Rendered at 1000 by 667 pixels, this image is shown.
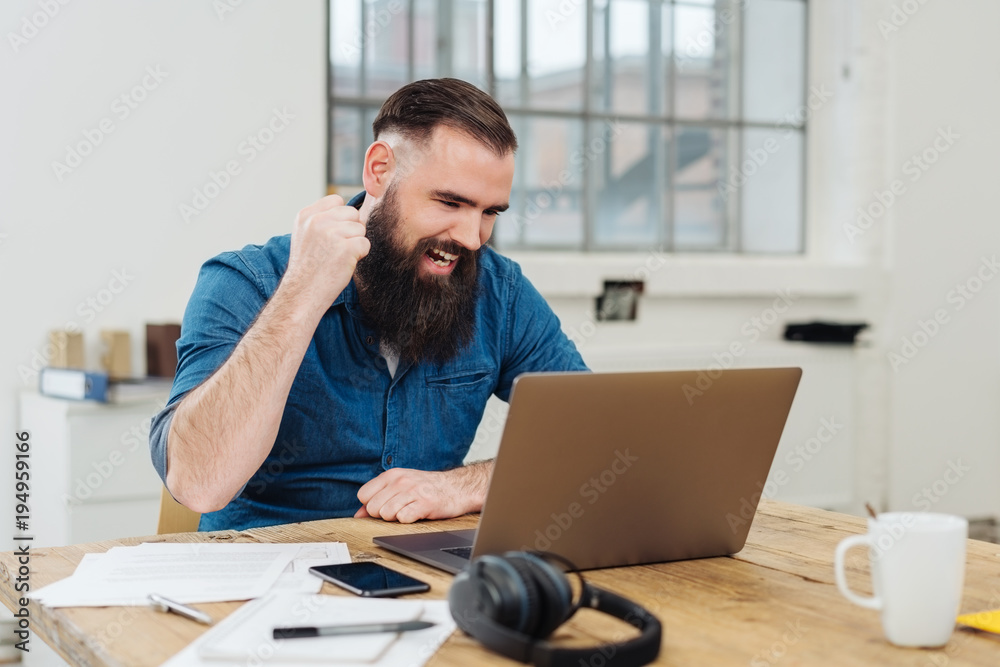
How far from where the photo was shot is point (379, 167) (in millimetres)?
1836

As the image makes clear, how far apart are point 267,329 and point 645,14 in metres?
3.22

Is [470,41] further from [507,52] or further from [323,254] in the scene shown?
[323,254]

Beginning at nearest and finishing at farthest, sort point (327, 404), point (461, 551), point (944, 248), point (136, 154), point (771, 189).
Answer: point (461, 551) < point (327, 404) < point (136, 154) < point (944, 248) < point (771, 189)

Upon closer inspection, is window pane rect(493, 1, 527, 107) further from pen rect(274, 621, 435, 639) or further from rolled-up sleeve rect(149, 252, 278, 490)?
pen rect(274, 621, 435, 639)

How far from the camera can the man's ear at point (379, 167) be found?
71.7 inches

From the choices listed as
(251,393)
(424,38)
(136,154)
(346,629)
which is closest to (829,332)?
(424,38)

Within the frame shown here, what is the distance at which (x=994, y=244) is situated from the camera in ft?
14.8

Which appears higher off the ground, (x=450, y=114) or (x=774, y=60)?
(x=774, y=60)

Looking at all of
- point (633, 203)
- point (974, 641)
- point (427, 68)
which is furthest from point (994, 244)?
point (974, 641)

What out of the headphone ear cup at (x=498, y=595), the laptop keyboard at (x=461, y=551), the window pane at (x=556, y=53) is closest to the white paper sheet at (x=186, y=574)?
the laptop keyboard at (x=461, y=551)

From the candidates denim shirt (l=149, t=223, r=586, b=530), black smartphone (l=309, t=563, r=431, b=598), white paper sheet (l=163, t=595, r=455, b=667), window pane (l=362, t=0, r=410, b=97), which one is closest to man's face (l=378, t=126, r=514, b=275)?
denim shirt (l=149, t=223, r=586, b=530)

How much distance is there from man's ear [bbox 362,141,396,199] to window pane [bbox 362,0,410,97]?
6.95 feet

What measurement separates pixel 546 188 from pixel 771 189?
1092mm

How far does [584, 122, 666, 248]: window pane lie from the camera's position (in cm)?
428
